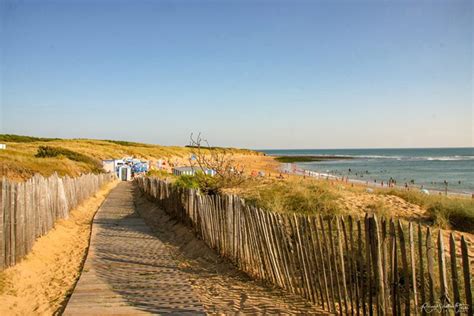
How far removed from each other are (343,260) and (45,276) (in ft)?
16.4

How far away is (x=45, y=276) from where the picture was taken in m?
6.86

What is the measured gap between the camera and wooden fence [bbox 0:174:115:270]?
261 inches

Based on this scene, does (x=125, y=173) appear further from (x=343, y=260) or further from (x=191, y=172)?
(x=343, y=260)

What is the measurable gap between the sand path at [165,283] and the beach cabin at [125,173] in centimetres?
3114

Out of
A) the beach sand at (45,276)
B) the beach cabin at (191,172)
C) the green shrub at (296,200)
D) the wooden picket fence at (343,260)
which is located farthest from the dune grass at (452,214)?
the beach cabin at (191,172)

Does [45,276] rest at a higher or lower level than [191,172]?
lower

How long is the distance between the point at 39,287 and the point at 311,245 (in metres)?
4.21

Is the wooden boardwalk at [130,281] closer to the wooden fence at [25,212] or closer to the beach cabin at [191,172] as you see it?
the wooden fence at [25,212]

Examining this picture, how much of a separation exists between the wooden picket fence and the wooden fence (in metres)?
3.41

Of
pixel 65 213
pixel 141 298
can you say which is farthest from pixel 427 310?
pixel 65 213

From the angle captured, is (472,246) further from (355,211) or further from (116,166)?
(116,166)

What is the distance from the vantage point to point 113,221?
41.5 ft

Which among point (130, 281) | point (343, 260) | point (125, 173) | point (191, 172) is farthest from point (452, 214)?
point (125, 173)

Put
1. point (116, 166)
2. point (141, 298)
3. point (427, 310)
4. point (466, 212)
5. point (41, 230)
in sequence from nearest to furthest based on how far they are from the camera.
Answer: point (427, 310)
point (141, 298)
point (41, 230)
point (466, 212)
point (116, 166)
